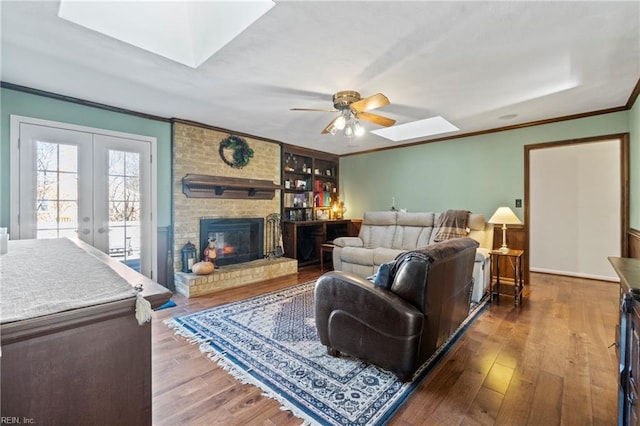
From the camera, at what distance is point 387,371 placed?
208 centimetres

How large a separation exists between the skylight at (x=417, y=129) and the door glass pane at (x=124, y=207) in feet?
11.9

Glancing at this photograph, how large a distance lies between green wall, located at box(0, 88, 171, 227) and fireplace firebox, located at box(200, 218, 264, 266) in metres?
0.60

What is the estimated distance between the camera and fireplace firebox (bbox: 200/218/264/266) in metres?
4.48

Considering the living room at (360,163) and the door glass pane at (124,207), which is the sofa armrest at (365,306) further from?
the door glass pane at (124,207)

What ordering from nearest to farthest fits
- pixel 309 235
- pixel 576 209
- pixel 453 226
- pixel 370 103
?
pixel 370 103
pixel 453 226
pixel 576 209
pixel 309 235

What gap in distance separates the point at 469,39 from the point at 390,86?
0.90 m

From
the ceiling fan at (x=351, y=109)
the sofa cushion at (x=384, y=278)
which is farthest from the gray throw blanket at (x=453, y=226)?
the sofa cushion at (x=384, y=278)

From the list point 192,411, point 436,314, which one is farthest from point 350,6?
point 192,411

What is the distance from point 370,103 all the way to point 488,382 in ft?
7.97

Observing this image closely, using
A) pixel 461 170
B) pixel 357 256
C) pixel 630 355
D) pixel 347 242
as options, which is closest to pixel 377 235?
pixel 347 242

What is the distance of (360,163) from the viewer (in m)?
6.44

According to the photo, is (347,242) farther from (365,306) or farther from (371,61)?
(371,61)

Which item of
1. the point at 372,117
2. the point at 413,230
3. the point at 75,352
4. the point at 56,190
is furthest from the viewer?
the point at 413,230

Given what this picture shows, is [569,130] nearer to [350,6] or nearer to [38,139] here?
[350,6]
